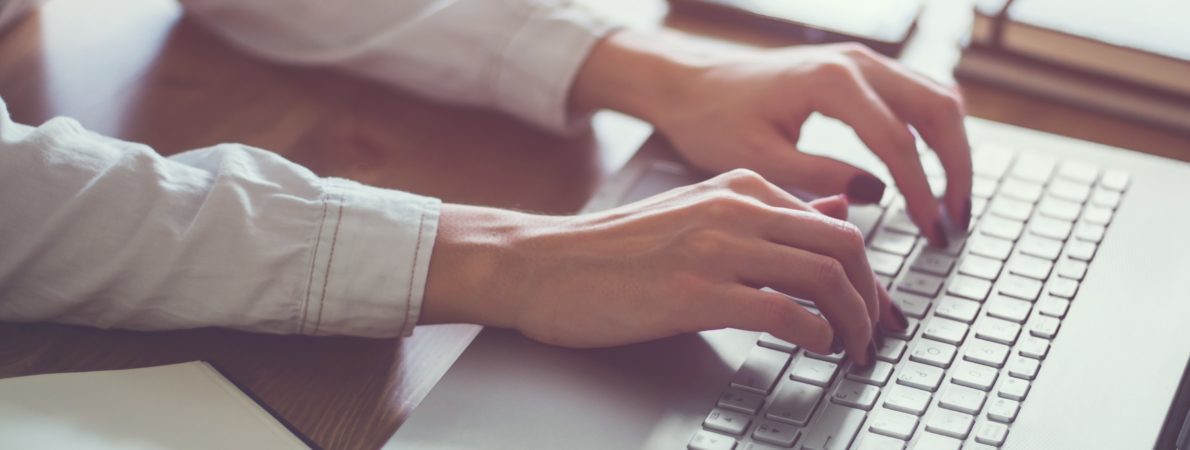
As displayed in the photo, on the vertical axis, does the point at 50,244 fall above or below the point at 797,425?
below

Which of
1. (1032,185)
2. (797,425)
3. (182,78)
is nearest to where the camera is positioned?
(797,425)

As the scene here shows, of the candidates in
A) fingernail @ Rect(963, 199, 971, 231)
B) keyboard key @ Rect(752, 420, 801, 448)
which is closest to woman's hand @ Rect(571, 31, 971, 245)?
fingernail @ Rect(963, 199, 971, 231)

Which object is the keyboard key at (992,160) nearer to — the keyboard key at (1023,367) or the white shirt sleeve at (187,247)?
the keyboard key at (1023,367)

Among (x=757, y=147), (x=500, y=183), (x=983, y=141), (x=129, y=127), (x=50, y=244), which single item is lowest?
(x=50, y=244)

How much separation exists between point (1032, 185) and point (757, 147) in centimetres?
17

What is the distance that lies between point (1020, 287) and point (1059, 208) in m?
0.09

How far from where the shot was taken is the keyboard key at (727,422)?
0.58 metres

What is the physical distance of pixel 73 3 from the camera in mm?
1011

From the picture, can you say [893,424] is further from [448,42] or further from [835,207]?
[448,42]

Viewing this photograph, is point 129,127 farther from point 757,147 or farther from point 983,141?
point 983,141

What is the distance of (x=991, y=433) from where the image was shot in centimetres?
57

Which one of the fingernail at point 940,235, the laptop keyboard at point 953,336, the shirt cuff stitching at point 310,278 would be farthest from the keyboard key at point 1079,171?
the shirt cuff stitching at point 310,278

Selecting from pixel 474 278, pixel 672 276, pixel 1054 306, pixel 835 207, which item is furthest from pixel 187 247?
pixel 1054 306

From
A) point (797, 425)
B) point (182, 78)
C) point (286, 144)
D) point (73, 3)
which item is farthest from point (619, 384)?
point (73, 3)
